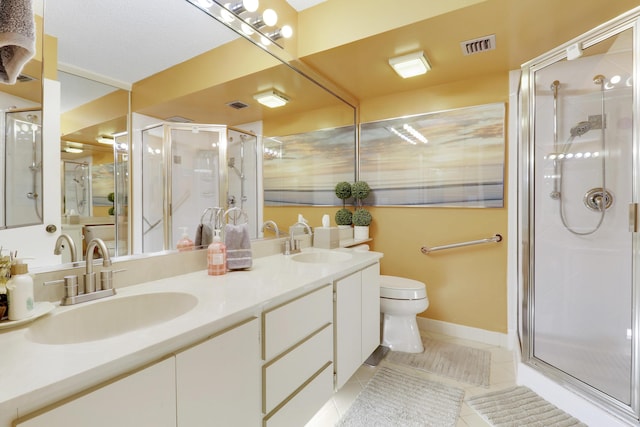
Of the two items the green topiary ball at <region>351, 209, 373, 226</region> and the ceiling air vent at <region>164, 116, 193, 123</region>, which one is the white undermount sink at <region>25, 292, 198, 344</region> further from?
the green topiary ball at <region>351, 209, 373, 226</region>

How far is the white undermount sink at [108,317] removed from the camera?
0.84 m

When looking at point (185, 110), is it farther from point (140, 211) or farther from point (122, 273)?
point (122, 273)

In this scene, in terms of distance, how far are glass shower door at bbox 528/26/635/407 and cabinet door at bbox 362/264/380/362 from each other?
3.16 feet

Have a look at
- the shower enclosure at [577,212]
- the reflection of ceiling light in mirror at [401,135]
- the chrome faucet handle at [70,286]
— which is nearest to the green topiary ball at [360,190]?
the reflection of ceiling light in mirror at [401,135]

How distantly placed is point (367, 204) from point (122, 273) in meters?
2.11

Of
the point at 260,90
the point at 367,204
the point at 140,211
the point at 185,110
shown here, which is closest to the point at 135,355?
the point at 140,211

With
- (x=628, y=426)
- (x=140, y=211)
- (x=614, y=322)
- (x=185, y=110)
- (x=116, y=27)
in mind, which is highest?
(x=116, y=27)

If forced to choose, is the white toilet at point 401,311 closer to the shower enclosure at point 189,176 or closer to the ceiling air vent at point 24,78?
the shower enclosure at point 189,176

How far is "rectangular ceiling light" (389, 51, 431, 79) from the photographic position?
196cm

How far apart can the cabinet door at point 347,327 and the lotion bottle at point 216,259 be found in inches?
22.3

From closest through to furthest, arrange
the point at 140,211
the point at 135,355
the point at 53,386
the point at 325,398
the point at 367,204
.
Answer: the point at 53,386
the point at 135,355
the point at 140,211
the point at 325,398
the point at 367,204

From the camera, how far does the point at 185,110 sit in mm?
1459

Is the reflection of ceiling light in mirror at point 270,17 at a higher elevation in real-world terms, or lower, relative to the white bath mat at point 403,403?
higher

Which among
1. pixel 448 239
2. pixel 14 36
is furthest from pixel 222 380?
pixel 448 239
